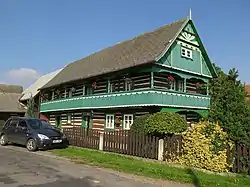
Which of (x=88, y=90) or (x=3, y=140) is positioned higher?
(x=88, y=90)

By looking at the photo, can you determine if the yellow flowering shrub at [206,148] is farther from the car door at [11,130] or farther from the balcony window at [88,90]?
the balcony window at [88,90]

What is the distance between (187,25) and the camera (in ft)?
82.4

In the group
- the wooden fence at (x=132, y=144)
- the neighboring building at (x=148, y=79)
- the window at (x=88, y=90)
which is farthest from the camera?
the window at (x=88, y=90)

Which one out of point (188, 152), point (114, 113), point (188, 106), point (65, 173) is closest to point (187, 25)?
point (188, 106)

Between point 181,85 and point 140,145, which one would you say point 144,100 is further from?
point 181,85

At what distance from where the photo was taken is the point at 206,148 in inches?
496

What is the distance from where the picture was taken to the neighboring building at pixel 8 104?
143ft

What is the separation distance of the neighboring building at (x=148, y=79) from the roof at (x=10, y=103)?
15.6 metres

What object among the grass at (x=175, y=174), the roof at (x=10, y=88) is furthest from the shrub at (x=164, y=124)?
the roof at (x=10, y=88)

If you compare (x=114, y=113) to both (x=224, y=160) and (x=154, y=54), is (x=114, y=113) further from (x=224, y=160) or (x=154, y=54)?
(x=224, y=160)

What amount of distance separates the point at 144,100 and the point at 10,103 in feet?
99.9

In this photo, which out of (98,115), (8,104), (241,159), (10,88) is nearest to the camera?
(241,159)

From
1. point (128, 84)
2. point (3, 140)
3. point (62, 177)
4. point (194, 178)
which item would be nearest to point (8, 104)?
point (128, 84)

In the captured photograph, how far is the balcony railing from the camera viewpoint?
20941mm
